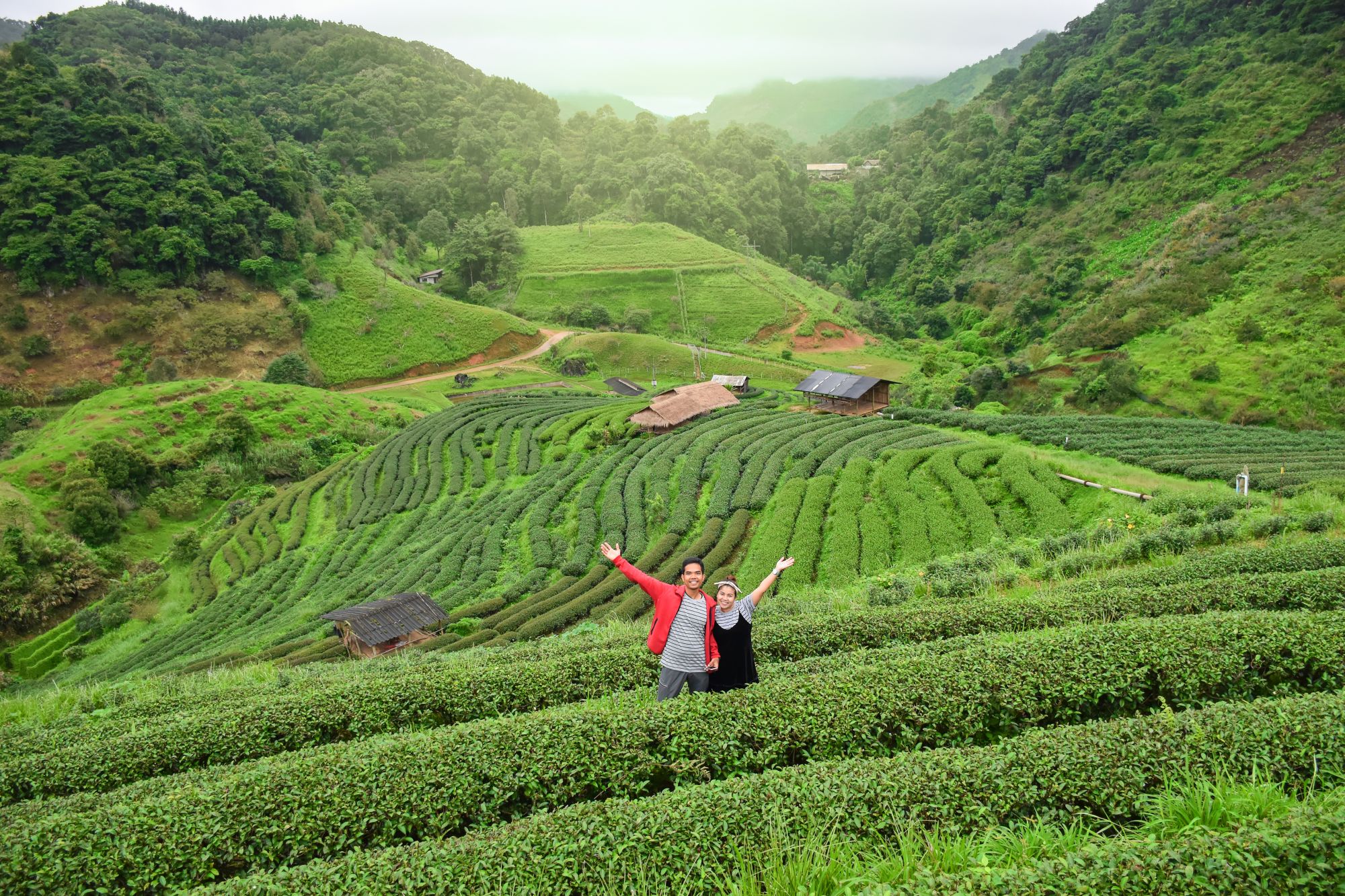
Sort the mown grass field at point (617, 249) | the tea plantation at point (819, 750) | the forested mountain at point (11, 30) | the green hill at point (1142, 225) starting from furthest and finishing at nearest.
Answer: the forested mountain at point (11, 30) < the mown grass field at point (617, 249) < the green hill at point (1142, 225) < the tea plantation at point (819, 750)

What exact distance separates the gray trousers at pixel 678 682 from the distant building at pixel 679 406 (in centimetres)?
3625

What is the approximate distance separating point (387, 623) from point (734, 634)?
19.7 m

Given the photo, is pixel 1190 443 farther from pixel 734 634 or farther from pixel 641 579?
pixel 641 579

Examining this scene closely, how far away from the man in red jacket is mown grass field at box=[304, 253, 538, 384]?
7546 cm

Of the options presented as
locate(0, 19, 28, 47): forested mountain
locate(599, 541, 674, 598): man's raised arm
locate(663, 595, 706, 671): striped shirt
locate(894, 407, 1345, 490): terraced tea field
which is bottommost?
locate(894, 407, 1345, 490): terraced tea field

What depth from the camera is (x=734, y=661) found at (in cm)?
845

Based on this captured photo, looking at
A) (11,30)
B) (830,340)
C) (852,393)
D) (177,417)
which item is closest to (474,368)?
(177,417)

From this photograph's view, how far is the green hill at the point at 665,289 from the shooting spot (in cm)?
8969

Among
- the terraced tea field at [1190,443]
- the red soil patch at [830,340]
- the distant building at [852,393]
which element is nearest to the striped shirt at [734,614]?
the terraced tea field at [1190,443]

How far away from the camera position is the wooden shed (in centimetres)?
2342

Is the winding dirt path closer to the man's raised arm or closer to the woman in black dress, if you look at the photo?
the man's raised arm

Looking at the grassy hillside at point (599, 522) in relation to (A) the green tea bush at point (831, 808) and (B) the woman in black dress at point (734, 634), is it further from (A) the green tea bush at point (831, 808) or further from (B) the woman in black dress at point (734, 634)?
(B) the woman in black dress at point (734, 634)

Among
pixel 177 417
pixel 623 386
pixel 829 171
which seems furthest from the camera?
pixel 829 171

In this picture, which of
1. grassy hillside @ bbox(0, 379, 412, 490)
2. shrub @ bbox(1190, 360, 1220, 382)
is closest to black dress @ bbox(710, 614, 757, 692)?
shrub @ bbox(1190, 360, 1220, 382)
